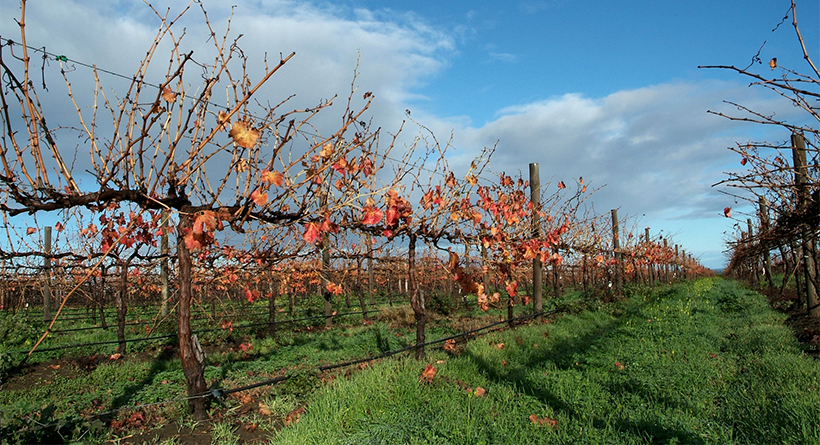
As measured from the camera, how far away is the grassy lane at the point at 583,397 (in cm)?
372

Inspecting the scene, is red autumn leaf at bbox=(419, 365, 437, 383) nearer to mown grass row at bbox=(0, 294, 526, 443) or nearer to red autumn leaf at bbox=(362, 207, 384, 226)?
mown grass row at bbox=(0, 294, 526, 443)

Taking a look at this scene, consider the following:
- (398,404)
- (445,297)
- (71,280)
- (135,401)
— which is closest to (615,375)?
(398,404)

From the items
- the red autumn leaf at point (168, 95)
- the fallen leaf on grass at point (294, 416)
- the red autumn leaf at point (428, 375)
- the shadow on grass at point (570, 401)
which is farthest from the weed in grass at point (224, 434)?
the shadow on grass at point (570, 401)

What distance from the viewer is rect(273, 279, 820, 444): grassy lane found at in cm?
372

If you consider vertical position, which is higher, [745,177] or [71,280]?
[745,177]

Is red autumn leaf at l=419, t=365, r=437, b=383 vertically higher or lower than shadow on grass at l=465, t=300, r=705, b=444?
higher

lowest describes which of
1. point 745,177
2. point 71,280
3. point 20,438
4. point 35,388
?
point 35,388

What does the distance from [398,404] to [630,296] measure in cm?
1586

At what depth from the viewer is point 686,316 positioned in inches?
393

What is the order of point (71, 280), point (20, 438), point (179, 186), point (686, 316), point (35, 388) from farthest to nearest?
1. point (71, 280)
2. point (686, 316)
3. point (35, 388)
4. point (179, 186)
5. point (20, 438)

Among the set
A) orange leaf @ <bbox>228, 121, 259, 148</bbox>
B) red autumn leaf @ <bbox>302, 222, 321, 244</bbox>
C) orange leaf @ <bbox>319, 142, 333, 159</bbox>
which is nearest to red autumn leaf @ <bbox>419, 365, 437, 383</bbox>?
red autumn leaf @ <bbox>302, 222, 321, 244</bbox>

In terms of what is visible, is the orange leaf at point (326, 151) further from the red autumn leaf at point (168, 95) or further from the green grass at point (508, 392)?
the green grass at point (508, 392)

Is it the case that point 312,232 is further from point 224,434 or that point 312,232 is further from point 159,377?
point 159,377

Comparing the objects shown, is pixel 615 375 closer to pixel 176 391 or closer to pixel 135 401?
pixel 176 391
